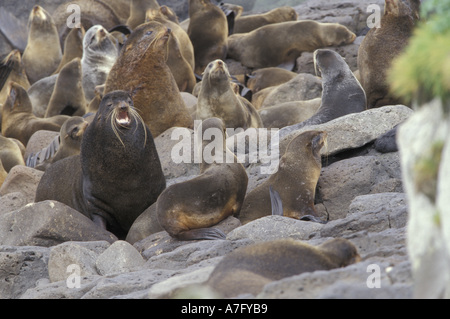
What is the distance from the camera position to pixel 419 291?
2.40 m

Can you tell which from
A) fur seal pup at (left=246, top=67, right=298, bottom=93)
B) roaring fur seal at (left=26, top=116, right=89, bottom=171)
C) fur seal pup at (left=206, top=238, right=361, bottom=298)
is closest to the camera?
fur seal pup at (left=206, top=238, right=361, bottom=298)

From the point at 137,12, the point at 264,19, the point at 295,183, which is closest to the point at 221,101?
the point at 295,183

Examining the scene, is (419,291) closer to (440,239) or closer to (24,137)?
(440,239)

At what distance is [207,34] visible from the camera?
49.4 feet

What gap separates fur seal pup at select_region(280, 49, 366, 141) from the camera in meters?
9.21

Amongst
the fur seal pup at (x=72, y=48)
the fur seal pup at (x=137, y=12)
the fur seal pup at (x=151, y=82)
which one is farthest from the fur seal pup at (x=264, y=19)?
the fur seal pup at (x=151, y=82)

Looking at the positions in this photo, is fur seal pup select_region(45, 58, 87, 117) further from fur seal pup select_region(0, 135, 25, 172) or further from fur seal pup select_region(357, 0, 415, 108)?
fur seal pup select_region(357, 0, 415, 108)

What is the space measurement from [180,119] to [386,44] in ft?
8.92

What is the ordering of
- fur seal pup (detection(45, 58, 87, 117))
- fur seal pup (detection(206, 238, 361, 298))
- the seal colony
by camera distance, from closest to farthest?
1. fur seal pup (detection(206, 238, 361, 298))
2. the seal colony
3. fur seal pup (detection(45, 58, 87, 117))

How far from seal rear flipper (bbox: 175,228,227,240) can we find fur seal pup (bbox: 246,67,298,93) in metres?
7.38

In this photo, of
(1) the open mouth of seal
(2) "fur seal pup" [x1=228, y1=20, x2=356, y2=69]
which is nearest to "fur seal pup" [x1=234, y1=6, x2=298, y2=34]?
(2) "fur seal pup" [x1=228, y1=20, x2=356, y2=69]

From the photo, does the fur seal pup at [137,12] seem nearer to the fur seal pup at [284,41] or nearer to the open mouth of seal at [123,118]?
the fur seal pup at [284,41]
